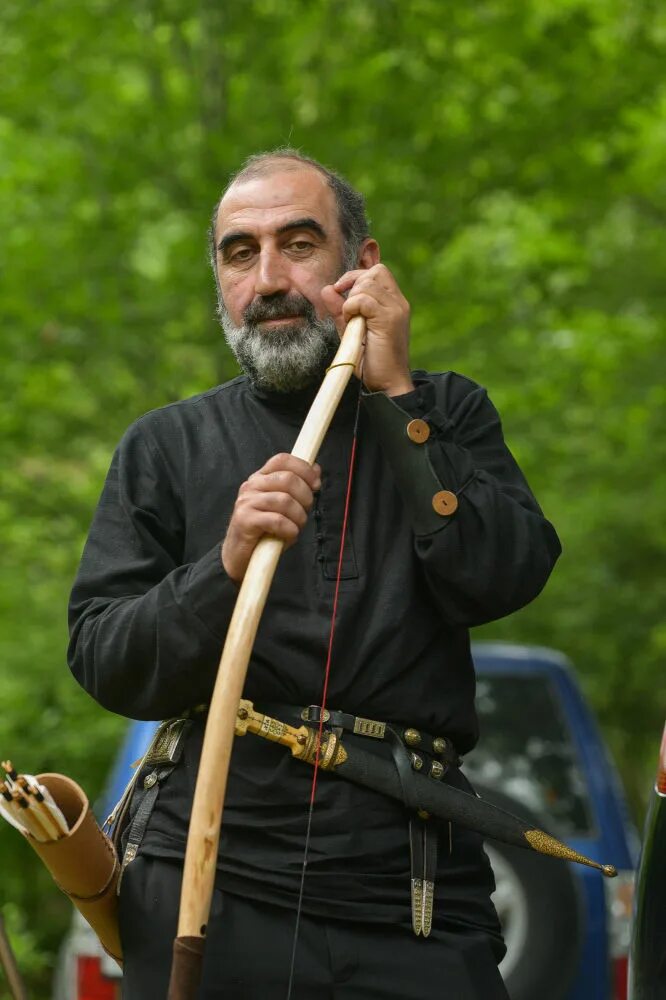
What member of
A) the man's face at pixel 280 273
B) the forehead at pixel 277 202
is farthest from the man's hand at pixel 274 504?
the forehead at pixel 277 202

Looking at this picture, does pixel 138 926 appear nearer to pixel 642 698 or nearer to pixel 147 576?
pixel 147 576

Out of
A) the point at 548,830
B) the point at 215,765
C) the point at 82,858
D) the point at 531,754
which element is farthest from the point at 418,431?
the point at 531,754

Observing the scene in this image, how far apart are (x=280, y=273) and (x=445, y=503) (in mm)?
590

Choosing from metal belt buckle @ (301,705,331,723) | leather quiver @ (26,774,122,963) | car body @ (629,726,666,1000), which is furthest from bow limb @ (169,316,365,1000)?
car body @ (629,726,666,1000)

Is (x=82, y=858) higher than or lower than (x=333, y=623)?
lower

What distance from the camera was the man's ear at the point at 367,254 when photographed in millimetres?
3395

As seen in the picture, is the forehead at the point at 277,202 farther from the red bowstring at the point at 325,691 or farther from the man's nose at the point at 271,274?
the red bowstring at the point at 325,691

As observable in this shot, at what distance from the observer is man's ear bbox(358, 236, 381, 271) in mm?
3395

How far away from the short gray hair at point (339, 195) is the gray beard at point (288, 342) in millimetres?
170

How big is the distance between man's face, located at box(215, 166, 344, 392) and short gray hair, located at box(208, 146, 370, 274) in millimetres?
25

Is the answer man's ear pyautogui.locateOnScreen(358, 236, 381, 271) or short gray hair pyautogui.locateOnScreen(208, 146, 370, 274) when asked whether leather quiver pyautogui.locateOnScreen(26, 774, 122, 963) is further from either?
man's ear pyautogui.locateOnScreen(358, 236, 381, 271)

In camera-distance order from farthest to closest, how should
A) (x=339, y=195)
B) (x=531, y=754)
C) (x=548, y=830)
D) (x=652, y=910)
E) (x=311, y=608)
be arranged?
1. (x=531, y=754)
2. (x=548, y=830)
3. (x=339, y=195)
4. (x=652, y=910)
5. (x=311, y=608)

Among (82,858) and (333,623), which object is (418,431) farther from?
(82,858)

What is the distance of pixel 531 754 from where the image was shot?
6.28m
